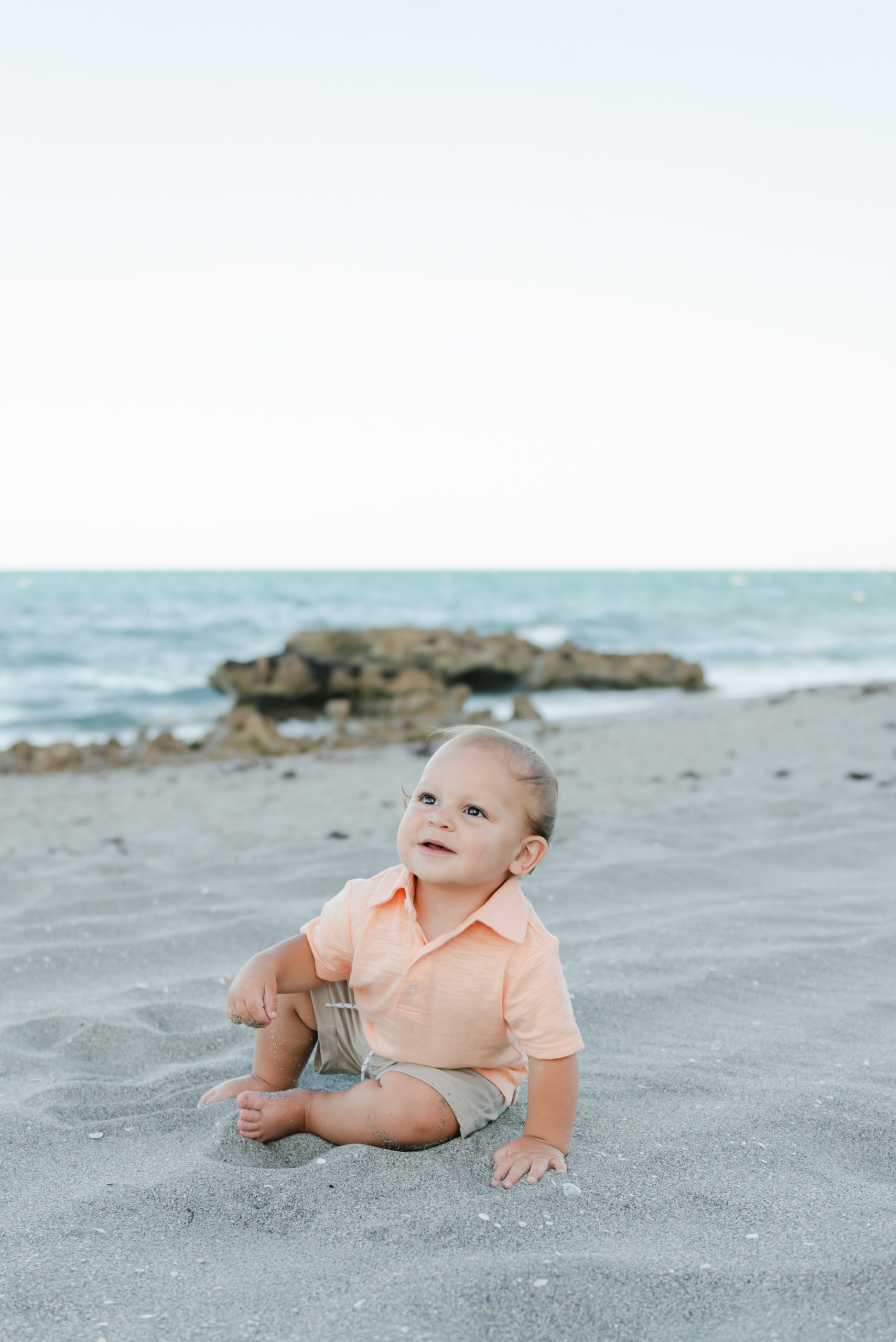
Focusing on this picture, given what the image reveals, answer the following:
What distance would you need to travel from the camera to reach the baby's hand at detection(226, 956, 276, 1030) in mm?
1978

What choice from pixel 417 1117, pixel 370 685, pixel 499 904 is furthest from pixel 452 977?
pixel 370 685

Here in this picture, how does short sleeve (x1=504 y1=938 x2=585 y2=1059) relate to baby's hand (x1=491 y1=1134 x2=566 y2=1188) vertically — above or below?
above

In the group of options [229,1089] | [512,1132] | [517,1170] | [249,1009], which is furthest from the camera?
[229,1089]

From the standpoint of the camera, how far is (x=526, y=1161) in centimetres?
191

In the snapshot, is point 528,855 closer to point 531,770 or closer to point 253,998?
point 531,770

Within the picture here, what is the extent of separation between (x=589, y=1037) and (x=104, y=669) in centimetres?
1593

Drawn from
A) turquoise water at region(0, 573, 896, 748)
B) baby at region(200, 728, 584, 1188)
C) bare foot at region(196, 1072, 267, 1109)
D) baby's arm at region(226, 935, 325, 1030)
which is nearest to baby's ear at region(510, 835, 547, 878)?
baby at region(200, 728, 584, 1188)

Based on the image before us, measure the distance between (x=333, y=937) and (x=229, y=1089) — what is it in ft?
1.43

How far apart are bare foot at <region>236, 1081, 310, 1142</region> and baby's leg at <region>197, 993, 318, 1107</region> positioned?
189 millimetres

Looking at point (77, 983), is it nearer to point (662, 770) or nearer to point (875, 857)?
point (875, 857)

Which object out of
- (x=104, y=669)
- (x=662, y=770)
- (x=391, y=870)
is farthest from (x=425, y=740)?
(x=104, y=669)

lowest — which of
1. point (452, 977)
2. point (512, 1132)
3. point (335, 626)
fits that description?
point (512, 1132)

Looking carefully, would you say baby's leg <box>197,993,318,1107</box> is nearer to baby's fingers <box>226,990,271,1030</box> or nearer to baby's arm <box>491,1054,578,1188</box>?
baby's fingers <box>226,990,271,1030</box>

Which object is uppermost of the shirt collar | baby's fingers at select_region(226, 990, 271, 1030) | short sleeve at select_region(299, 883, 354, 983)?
the shirt collar
